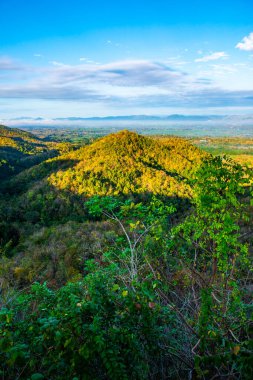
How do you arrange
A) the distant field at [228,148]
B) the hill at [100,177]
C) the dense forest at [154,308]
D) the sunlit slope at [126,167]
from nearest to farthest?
the dense forest at [154,308] → the hill at [100,177] → the sunlit slope at [126,167] → the distant field at [228,148]

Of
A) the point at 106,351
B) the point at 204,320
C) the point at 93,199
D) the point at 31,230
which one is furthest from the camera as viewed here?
the point at 31,230

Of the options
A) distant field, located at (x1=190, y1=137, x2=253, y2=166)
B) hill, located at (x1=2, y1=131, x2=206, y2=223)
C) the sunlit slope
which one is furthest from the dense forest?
distant field, located at (x1=190, y1=137, x2=253, y2=166)

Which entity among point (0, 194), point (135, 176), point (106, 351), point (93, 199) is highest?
point (93, 199)

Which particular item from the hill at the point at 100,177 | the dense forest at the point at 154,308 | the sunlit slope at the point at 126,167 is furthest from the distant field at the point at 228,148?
the dense forest at the point at 154,308

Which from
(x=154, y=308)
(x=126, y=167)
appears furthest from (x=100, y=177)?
(x=154, y=308)

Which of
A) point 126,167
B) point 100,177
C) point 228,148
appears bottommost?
point 100,177

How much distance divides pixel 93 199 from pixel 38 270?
8364 millimetres

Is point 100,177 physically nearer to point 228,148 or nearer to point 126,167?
point 126,167

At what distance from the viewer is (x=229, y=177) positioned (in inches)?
120

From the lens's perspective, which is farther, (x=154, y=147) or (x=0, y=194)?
(x=154, y=147)

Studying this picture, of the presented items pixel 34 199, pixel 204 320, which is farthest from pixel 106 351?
pixel 34 199

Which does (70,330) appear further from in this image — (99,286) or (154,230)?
(154,230)

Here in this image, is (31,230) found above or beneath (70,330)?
beneath

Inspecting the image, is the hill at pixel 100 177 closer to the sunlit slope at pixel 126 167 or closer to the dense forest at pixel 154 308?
the sunlit slope at pixel 126 167
